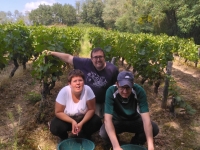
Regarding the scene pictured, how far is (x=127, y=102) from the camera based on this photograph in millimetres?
2854

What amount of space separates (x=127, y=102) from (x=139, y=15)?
94.4 ft

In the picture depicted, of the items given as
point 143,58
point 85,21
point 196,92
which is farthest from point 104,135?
point 85,21

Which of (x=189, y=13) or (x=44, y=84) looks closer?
(x=44, y=84)

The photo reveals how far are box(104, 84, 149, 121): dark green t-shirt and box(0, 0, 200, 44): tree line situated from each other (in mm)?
8333

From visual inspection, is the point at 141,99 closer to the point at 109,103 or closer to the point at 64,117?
the point at 109,103

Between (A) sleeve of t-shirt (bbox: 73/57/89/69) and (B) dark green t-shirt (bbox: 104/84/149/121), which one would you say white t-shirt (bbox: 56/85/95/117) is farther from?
(A) sleeve of t-shirt (bbox: 73/57/89/69)

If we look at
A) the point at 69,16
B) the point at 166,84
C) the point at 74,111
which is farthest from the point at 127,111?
the point at 69,16

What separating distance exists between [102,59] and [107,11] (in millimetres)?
47101

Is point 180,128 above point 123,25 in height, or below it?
below

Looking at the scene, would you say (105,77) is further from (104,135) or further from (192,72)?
(192,72)

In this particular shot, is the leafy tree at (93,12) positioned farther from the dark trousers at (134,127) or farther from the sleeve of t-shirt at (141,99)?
the sleeve of t-shirt at (141,99)

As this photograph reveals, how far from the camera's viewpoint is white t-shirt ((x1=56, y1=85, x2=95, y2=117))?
3004 mm

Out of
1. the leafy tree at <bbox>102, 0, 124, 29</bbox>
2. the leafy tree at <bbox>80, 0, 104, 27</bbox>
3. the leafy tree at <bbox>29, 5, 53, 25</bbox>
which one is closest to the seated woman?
the leafy tree at <bbox>102, 0, 124, 29</bbox>

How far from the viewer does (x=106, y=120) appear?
275 centimetres
